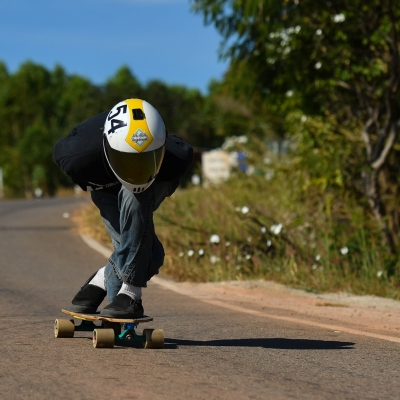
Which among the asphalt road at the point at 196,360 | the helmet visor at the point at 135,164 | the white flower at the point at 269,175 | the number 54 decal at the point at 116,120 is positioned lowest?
the asphalt road at the point at 196,360

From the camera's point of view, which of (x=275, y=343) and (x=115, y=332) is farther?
(x=275, y=343)

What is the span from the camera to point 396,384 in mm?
5328

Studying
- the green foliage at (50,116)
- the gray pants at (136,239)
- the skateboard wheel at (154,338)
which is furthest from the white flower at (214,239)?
the green foliage at (50,116)

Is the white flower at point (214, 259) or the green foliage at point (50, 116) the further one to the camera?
the green foliage at point (50, 116)

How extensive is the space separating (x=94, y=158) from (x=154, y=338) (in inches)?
46.8

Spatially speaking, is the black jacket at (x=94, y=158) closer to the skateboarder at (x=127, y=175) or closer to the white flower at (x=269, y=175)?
the skateboarder at (x=127, y=175)

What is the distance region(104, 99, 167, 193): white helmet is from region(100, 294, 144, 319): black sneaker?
714 mm

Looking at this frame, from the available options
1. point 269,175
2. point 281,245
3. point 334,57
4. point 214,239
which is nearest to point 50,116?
point 269,175

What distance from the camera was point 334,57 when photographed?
44.4ft

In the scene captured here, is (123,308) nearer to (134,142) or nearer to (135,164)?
(135,164)

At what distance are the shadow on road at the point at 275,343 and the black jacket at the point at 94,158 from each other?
1.14m

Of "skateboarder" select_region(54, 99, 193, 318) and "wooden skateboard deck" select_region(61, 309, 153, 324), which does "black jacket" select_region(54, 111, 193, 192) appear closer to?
"skateboarder" select_region(54, 99, 193, 318)

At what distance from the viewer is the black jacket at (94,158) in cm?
610

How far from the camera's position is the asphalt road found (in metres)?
5.03
